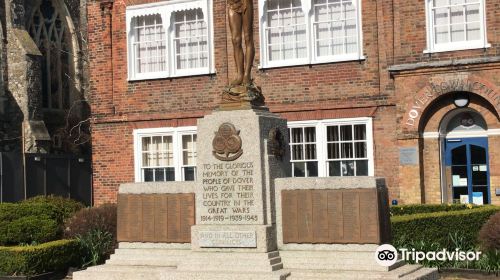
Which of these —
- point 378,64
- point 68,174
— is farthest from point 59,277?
point 68,174

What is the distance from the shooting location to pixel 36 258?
53.1 feet

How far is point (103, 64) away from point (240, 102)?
13.4 metres

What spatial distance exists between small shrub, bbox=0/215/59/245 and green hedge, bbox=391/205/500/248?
700cm

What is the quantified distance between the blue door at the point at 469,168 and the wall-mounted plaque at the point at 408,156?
99 centimetres

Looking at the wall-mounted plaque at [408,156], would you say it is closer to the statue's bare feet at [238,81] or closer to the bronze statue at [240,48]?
the bronze statue at [240,48]

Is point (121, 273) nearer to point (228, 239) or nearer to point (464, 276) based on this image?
point (228, 239)

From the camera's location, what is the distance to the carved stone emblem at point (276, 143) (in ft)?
42.7

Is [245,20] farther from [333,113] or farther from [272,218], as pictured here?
[333,113]

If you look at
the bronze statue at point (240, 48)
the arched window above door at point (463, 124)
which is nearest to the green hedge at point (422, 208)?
the arched window above door at point (463, 124)

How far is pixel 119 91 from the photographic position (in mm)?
25672

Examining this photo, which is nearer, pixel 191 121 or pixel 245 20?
pixel 245 20

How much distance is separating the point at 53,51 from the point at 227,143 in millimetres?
26852

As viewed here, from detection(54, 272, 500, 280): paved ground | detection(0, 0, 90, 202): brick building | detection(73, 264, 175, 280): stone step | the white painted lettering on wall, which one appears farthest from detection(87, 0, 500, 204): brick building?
detection(73, 264, 175, 280): stone step

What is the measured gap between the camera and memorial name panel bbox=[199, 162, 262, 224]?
1289 centimetres
